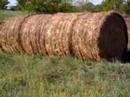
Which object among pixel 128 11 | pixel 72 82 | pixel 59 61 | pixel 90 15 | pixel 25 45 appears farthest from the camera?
pixel 128 11

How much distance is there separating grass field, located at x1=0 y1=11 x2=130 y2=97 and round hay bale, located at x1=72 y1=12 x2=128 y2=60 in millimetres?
383

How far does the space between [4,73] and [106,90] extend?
2402mm

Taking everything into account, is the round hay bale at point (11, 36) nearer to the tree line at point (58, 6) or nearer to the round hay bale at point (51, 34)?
the round hay bale at point (51, 34)

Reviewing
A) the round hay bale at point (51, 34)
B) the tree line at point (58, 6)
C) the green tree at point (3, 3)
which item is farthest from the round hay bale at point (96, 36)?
the green tree at point (3, 3)

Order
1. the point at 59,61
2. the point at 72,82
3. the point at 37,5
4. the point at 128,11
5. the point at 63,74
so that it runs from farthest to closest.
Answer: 1. the point at 128,11
2. the point at 37,5
3. the point at 59,61
4. the point at 63,74
5. the point at 72,82

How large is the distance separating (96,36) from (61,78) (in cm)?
254

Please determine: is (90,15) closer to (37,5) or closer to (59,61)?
(59,61)

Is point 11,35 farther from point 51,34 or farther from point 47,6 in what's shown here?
point 47,6

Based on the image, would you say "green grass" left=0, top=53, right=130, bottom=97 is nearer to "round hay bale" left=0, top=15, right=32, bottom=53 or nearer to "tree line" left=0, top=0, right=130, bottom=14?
"round hay bale" left=0, top=15, right=32, bottom=53

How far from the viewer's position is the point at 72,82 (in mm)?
7988

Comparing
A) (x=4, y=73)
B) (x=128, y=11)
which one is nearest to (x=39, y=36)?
(x=4, y=73)

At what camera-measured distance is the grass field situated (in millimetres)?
7344

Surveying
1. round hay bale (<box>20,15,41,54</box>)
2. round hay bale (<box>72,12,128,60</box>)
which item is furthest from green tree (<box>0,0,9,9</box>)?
round hay bale (<box>72,12,128,60</box>)

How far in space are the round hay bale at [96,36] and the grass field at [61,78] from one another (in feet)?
1.26
